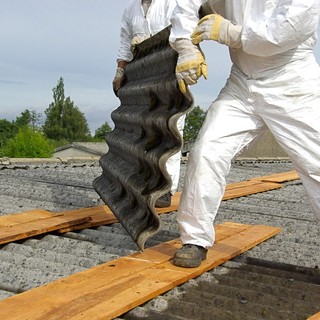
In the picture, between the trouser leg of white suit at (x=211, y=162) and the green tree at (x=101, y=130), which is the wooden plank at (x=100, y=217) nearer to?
the trouser leg of white suit at (x=211, y=162)

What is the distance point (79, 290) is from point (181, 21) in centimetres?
136

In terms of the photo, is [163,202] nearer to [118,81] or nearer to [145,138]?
[118,81]

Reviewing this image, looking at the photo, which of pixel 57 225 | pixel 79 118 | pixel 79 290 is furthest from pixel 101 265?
pixel 79 118

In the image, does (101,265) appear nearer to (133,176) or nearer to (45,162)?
(133,176)

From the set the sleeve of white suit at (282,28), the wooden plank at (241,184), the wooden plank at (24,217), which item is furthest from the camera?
the wooden plank at (241,184)

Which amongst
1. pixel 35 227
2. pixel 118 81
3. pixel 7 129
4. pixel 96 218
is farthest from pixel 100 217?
pixel 7 129

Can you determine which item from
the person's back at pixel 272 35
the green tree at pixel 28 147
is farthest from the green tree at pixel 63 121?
the person's back at pixel 272 35

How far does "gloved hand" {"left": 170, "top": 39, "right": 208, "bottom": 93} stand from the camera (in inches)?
111

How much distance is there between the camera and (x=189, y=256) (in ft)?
9.25

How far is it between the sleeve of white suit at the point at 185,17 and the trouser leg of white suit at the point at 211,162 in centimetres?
40

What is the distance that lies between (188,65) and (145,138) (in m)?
0.62

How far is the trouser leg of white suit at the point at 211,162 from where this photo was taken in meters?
2.87

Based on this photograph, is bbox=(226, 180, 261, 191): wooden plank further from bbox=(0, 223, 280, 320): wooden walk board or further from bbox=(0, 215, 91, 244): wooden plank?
bbox=(0, 223, 280, 320): wooden walk board

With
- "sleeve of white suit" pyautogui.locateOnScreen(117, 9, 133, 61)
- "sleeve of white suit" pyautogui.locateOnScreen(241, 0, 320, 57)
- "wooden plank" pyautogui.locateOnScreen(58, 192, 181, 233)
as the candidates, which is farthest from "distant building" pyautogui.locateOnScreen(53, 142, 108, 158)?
"sleeve of white suit" pyautogui.locateOnScreen(241, 0, 320, 57)
